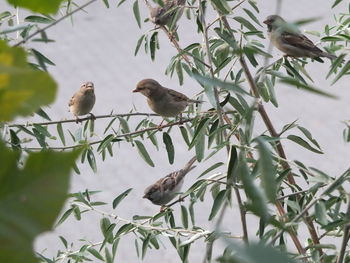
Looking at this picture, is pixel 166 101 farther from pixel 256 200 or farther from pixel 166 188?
pixel 256 200

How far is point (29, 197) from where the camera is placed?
0.65ft

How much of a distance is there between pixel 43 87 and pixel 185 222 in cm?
171

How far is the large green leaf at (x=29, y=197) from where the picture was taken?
20 cm

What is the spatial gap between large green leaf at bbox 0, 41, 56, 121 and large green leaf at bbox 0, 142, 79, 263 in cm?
2

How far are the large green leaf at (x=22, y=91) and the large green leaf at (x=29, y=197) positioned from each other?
21 millimetres

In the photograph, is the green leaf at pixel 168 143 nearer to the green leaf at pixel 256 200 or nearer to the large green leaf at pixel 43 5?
the green leaf at pixel 256 200

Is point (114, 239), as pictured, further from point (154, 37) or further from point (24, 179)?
point (24, 179)

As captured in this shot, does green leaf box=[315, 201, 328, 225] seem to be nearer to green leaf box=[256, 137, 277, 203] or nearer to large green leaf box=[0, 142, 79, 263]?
green leaf box=[256, 137, 277, 203]

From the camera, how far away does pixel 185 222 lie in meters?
1.91

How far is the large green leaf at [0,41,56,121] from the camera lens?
22 cm

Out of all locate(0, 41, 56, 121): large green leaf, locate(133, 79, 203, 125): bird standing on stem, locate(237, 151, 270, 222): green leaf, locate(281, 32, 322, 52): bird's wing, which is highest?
locate(281, 32, 322, 52): bird's wing

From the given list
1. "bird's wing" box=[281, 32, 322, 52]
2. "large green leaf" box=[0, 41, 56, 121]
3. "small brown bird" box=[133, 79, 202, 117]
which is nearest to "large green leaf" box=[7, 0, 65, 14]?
"large green leaf" box=[0, 41, 56, 121]

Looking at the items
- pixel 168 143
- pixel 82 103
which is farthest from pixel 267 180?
pixel 82 103

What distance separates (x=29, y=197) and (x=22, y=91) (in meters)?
0.04
